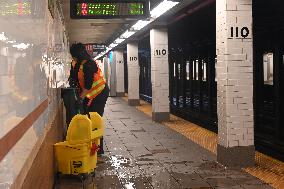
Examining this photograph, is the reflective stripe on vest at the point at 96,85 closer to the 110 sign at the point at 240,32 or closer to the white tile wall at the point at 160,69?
the 110 sign at the point at 240,32

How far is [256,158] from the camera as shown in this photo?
7.07 metres

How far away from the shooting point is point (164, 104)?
12.5 m

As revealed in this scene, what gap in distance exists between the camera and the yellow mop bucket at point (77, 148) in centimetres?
525

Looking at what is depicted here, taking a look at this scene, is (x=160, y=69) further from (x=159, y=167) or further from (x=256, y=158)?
(x=159, y=167)

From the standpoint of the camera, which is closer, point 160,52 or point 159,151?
point 159,151

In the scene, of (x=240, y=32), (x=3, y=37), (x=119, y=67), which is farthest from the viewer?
(x=119, y=67)

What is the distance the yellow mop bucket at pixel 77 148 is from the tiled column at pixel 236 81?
2.20 metres

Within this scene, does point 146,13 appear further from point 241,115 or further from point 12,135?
point 12,135

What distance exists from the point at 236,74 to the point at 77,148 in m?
2.76

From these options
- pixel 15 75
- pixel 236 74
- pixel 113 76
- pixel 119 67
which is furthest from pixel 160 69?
pixel 113 76

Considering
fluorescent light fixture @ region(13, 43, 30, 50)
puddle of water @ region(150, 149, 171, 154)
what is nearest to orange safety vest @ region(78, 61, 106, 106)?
puddle of water @ region(150, 149, 171, 154)

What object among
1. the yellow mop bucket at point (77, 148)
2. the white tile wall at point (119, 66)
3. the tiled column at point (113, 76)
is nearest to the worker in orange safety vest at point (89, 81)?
the yellow mop bucket at point (77, 148)

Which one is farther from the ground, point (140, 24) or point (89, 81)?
point (140, 24)

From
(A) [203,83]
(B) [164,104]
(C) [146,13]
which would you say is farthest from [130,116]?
(C) [146,13]
